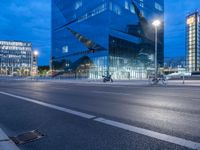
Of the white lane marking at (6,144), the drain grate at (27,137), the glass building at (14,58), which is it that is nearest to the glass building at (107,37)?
the drain grate at (27,137)

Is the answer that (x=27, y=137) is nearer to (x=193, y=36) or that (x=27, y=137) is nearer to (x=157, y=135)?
(x=157, y=135)

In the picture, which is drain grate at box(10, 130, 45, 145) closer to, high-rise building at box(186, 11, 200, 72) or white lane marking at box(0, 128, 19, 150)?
white lane marking at box(0, 128, 19, 150)

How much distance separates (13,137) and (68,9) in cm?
7843

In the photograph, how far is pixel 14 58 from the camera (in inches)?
6993

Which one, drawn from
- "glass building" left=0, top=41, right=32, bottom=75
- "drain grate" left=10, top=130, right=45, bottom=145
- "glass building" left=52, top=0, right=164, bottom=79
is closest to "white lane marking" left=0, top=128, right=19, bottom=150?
"drain grate" left=10, top=130, right=45, bottom=145

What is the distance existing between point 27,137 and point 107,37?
189 ft

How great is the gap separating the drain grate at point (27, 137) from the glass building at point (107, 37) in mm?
55976

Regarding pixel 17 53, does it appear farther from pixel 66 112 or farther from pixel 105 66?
pixel 66 112

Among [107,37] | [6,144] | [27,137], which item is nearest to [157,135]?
[27,137]

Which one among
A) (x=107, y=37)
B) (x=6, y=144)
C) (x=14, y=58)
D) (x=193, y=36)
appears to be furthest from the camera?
(x=14, y=58)

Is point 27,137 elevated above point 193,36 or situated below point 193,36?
below

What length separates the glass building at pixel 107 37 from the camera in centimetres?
6366

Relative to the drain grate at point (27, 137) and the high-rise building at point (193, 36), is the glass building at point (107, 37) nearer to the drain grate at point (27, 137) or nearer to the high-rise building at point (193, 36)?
the high-rise building at point (193, 36)

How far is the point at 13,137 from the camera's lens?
237 inches
